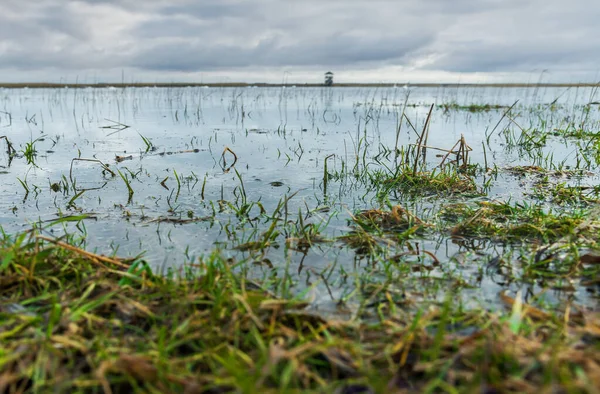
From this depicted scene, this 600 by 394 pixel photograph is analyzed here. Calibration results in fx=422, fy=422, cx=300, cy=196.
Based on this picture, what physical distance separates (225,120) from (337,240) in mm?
12207

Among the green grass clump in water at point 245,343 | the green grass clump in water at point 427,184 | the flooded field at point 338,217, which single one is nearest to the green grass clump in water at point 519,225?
the flooded field at point 338,217

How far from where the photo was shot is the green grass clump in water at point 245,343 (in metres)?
1.73

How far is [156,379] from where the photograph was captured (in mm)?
1772

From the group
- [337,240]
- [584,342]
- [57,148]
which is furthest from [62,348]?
[57,148]

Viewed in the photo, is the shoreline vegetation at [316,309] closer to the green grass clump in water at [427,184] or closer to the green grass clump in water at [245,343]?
the green grass clump in water at [245,343]

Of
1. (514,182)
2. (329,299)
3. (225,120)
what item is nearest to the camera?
(329,299)

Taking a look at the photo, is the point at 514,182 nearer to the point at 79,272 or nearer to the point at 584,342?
the point at 584,342

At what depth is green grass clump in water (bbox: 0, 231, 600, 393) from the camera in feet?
5.66

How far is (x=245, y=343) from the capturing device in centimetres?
205

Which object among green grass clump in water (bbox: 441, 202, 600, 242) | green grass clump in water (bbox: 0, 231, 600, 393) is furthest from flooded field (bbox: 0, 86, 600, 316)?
green grass clump in water (bbox: 0, 231, 600, 393)

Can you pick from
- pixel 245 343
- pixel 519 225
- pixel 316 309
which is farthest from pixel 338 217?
pixel 245 343

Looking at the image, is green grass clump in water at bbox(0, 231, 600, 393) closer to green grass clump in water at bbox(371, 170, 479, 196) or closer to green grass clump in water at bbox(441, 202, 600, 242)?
green grass clump in water at bbox(441, 202, 600, 242)

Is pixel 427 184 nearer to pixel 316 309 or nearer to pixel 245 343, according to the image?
pixel 316 309

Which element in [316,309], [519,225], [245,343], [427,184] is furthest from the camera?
[427,184]
